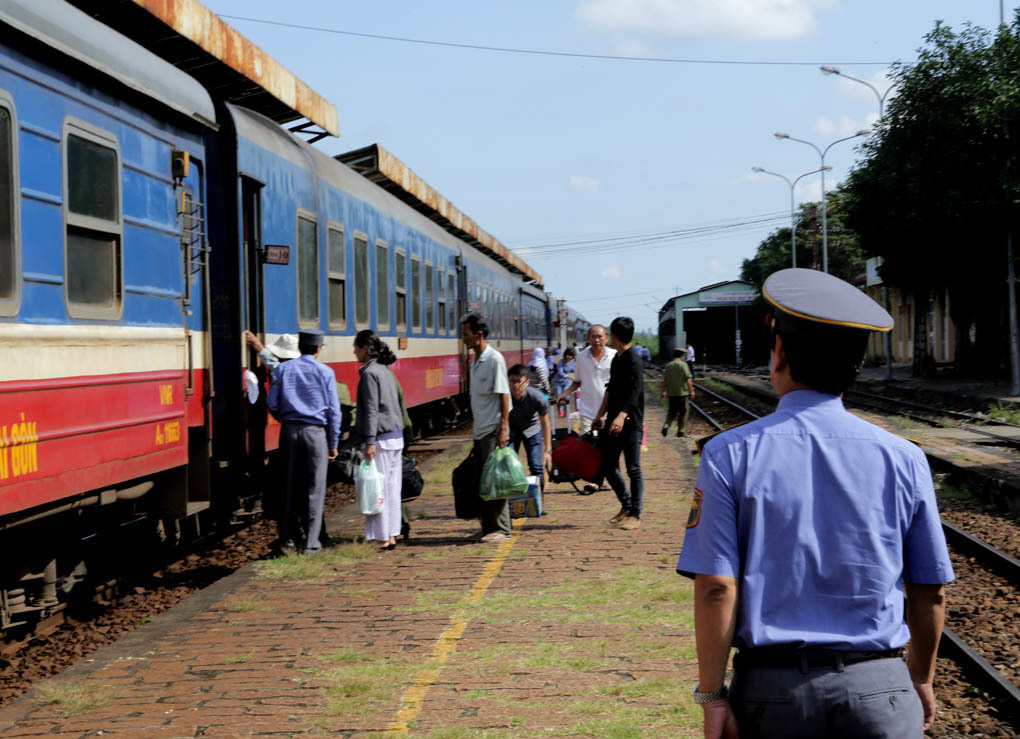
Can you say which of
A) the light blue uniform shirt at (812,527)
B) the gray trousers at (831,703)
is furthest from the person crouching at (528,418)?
the gray trousers at (831,703)

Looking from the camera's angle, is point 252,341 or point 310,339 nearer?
point 310,339

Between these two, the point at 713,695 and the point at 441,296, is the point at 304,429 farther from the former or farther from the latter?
the point at 441,296

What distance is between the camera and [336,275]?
12734 millimetres

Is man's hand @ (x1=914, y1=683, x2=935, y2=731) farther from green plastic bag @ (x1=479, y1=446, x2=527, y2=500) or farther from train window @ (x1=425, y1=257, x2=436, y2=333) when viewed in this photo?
train window @ (x1=425, y1=257, x2=436, y2=333)

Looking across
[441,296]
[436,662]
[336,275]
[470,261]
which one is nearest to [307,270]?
[336,275]

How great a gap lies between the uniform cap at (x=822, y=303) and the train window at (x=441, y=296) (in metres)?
17.4

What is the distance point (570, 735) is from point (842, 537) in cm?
274

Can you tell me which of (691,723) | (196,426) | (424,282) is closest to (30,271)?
(196,426)

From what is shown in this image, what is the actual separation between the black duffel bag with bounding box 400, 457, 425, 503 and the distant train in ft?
3.73

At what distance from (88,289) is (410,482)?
4.15 meters

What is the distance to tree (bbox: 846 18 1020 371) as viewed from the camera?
3061 cm

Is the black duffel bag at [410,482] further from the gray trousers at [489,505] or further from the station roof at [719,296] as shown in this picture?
the station roof at [719,296]

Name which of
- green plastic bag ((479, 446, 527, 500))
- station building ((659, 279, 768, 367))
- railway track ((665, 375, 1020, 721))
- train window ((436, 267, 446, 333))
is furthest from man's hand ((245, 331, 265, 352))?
station building ((659, 279, 768, 367))

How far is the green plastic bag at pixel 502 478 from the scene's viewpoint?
960 centimetres
